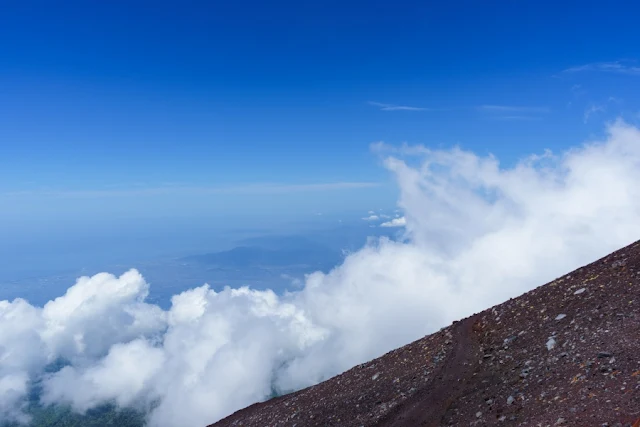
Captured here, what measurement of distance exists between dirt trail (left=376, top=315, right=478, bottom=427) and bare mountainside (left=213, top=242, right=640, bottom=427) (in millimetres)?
65

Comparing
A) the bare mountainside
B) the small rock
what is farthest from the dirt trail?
the small rock

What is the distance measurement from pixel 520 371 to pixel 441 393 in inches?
153

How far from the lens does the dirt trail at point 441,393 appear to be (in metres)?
17.4

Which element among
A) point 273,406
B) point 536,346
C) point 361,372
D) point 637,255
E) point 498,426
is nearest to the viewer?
point 498,426

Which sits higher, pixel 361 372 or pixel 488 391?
pixel 361 372

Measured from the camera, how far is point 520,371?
1661 centimetres

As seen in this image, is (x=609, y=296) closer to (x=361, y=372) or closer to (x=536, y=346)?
(x=536, y=346)

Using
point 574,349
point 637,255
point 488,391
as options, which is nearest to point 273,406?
point 488,391

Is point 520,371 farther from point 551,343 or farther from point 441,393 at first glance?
point 441,393

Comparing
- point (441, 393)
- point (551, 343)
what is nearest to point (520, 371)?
point (551, 343)

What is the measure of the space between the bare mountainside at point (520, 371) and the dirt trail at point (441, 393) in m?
0.06

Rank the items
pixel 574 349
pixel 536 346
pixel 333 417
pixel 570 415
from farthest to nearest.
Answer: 1. pixel 333 417
2. pixel 536 346
3. pixel 574 349
4. pixel 570 415

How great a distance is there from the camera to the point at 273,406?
2875 centimetres

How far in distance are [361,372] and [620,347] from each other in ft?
52.2
